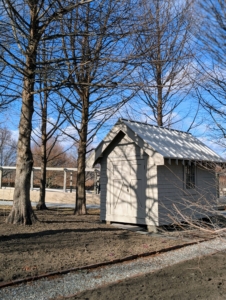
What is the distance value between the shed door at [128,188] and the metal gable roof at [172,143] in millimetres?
911

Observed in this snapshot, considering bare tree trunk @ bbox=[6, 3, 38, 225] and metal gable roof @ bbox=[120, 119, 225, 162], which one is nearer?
bare tree trunk @ bbox=[6, 3, 38, 225]

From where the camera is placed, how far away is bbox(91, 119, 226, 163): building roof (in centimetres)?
1056

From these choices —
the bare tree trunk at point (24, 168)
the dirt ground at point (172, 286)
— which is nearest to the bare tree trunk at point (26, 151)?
the bare tree trunk at point (24, 168)

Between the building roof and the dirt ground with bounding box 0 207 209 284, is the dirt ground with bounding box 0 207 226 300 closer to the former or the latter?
the dirt ground with bounding box 0 207 209 284

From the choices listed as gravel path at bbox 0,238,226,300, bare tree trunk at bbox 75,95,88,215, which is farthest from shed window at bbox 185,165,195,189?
gravel path at bbox 0,238,226,300

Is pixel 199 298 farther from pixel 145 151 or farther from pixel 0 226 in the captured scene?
pixel 145 151

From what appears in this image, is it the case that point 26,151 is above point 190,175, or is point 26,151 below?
above

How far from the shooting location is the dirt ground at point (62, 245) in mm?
5594

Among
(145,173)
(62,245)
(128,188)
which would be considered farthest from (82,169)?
(62,245)

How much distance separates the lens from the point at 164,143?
11.3 metres

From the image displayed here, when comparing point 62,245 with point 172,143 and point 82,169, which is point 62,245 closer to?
point 82,169

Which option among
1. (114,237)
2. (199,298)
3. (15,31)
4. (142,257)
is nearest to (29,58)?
(15,31)

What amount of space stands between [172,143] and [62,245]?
6.26 metres

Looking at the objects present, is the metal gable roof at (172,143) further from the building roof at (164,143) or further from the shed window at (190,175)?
the shed window at (190,175)
